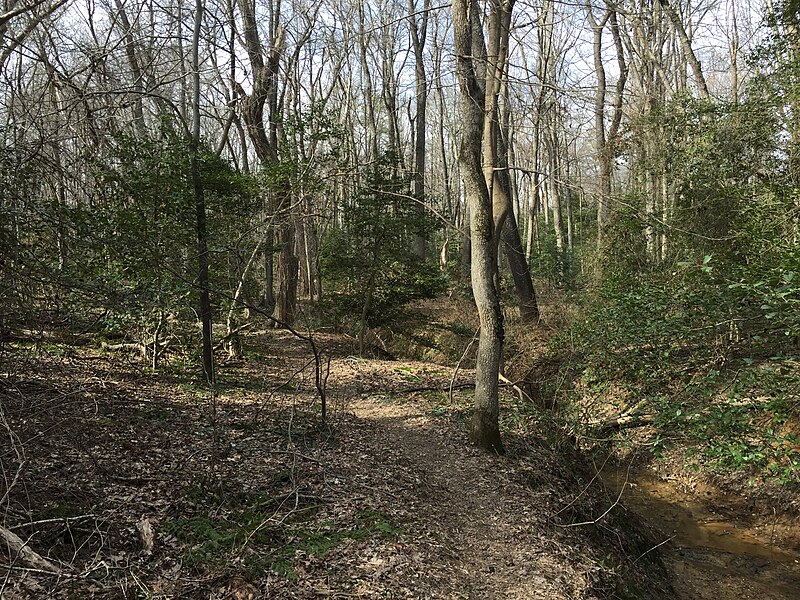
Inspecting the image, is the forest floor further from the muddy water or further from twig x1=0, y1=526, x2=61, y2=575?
the muddy water

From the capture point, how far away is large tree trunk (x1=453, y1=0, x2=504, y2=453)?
625 cm

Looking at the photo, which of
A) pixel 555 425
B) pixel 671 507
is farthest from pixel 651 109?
pixel 671 507

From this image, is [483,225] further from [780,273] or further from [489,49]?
[780,273]

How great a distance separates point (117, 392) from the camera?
699 cm

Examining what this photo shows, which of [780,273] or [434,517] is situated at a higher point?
[780,273]

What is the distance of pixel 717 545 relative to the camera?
7.12m

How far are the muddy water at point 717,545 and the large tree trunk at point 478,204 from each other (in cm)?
201

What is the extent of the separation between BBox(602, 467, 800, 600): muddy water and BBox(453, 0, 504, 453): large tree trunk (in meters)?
2.01

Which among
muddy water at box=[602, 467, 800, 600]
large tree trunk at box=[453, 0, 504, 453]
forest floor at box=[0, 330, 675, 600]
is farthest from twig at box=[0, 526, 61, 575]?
muddy water at box=[602, 467, 800, 600]

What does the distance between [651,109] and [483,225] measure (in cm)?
714

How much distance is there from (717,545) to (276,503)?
581 cm

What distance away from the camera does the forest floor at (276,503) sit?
379cm

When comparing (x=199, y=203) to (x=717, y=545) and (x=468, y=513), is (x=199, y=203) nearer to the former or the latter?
(x=468, y=513)

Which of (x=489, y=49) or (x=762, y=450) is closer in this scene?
(x=762, y=450)
